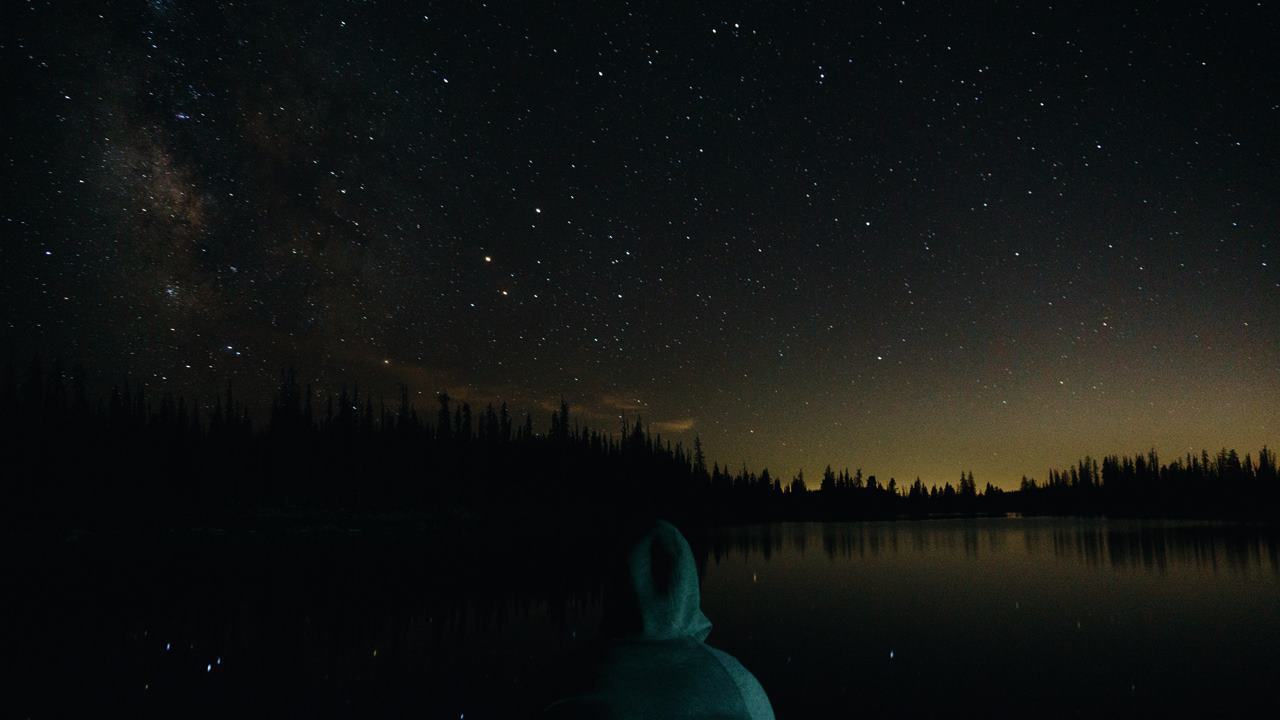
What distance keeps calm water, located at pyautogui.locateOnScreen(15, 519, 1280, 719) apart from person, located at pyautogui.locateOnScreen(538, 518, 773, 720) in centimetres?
27

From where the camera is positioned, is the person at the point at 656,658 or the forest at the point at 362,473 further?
the forest at the point at 362,473

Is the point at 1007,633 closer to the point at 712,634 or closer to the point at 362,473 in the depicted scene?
the point at 712,634

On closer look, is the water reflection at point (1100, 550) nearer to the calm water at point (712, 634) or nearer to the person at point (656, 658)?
the calm water at point (712, 634)

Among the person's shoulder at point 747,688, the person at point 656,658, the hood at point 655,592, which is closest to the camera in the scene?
the person at point 656,658

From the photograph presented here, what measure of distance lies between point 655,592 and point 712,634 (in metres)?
18.2

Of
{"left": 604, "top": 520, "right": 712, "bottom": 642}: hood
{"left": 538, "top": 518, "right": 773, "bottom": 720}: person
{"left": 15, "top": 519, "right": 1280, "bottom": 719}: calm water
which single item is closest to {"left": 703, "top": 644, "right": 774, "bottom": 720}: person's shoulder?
{"left": 538, "top": 518, "right": 773, "bottom": 720}: person

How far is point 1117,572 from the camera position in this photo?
3444 cm

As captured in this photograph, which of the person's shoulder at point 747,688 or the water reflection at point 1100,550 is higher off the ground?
the person's shoulder at point 747,688

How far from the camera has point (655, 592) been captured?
125 inches

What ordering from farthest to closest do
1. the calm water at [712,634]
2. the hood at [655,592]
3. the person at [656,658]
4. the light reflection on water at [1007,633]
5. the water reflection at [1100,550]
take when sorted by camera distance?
the water reflection at [1100,550]
the light reflection on water at [1007,633]
the calm water at [712,634]
the hood at [655,592]
the person at [656,658]

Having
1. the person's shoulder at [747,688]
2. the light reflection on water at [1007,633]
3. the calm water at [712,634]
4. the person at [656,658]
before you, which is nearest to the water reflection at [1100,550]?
the light reflection on water at [1007,633]

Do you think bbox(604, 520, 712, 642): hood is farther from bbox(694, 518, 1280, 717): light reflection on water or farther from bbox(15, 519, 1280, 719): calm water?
bbox(694, 518, 1280, 717): light reflection on water

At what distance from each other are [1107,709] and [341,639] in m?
17.3

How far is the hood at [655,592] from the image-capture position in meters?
3.13
